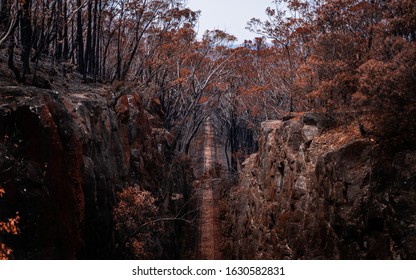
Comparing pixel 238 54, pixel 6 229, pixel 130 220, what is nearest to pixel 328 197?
pixel 130 220

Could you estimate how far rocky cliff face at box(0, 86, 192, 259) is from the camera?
8977 mm

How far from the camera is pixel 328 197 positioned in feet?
40.1

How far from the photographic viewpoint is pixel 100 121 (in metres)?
14.4

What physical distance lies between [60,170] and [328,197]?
7765 mm

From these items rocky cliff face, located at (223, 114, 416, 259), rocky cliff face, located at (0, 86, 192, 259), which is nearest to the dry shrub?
rocky cliff face, located at (0, 86, 192, 259)

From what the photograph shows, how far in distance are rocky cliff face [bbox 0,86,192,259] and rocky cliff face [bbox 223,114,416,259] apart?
6.26 metres

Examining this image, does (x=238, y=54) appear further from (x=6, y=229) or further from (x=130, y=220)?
(x=6, y=229)

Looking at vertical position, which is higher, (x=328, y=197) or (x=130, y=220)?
(x=328, y=197)

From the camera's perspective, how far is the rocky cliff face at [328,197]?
9930 mm

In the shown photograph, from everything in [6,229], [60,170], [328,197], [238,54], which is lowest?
[6,229]

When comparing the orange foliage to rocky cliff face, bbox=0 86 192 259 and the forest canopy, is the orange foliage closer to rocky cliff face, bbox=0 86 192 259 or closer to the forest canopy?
rocky cliff face, bbox=0 86 192 259

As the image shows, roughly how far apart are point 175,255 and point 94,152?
11.3 m

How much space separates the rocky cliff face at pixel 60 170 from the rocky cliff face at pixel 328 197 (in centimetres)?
626
